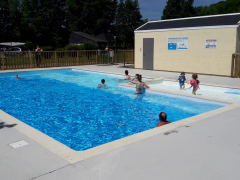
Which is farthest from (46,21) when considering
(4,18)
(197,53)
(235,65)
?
(235,65)

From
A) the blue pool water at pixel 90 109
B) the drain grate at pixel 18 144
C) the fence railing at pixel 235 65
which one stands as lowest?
the blue pool water at pixel 90 109

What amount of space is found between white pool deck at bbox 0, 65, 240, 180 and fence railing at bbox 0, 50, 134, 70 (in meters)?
16.6

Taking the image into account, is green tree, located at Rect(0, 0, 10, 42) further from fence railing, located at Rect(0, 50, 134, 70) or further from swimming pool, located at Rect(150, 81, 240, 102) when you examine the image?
swimming pool, located at Rect(150, 81, 240, 102)

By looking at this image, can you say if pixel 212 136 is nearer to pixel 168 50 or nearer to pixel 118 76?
pixel 118 76

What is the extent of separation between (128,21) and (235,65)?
173ft

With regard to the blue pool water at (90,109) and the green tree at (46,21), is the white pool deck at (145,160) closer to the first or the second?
the blue pool water at (90,109)

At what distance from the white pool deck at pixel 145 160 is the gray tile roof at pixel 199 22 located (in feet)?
37.2

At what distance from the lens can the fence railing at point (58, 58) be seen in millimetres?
19719

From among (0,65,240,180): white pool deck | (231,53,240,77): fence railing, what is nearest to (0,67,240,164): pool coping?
(0,65,240,180): white pool deck

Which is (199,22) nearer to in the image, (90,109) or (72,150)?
(90,109)

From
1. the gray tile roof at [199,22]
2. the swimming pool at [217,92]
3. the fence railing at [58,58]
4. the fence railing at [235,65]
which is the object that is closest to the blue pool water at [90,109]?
the swimming pool at [217,92]

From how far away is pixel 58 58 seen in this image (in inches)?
859

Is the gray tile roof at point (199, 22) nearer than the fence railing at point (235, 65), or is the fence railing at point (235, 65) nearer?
the fence railing at point (235, 65)

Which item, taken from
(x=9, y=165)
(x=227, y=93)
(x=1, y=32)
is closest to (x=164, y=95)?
(x=227, y=93)
